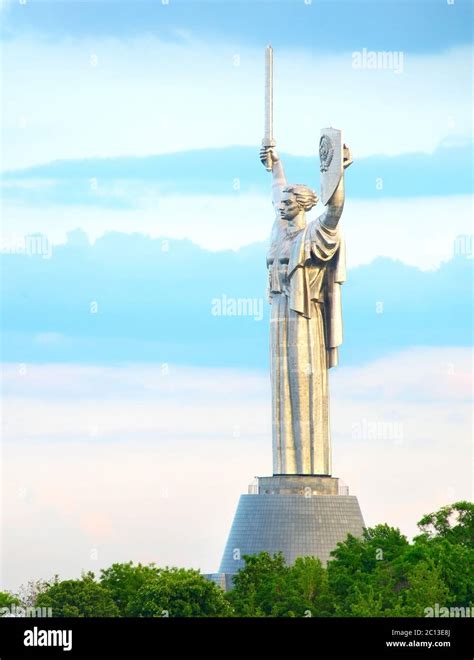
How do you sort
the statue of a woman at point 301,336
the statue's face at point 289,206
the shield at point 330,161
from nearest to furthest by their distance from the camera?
the shield at point 330,161, the statue of a woman at point 301,336, the statue's face at point 289,206

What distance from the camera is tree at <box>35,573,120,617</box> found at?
6166cm

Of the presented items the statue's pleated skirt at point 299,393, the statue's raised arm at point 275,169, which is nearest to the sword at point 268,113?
the statue's raised arm at point 275,169

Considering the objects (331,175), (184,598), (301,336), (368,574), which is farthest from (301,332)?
(184,598)

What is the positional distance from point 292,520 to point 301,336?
606 cm

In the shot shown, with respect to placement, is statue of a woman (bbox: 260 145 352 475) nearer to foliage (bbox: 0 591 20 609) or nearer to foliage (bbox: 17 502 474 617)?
foliage (bbox: 17 502 474 617)

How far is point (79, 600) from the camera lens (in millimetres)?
61938

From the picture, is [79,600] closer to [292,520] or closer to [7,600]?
[7,600]

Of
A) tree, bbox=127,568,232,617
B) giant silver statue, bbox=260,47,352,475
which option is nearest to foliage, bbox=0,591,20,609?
tree, bbox=127,568,232,617

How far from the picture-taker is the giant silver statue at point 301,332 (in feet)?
222

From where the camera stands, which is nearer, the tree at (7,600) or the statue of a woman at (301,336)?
the tree at (7,600)

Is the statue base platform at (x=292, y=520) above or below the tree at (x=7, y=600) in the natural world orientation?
above

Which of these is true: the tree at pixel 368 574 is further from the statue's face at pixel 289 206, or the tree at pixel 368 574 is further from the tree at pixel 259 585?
the statue's face at pixel 289 206

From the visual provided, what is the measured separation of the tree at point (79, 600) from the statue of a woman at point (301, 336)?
867 cm
